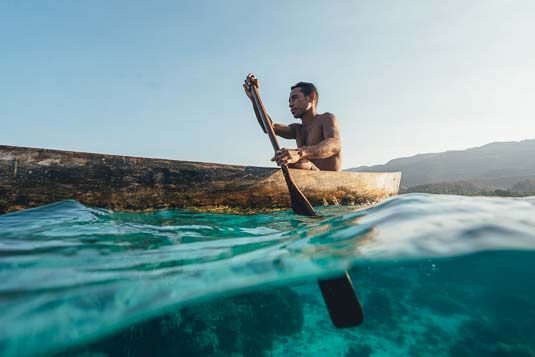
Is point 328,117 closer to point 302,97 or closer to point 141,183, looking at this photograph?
point 302,97

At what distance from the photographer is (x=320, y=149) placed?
4.36 meters

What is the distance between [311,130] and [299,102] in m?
0.74

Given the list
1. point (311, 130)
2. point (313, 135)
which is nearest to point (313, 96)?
point (311, 130)

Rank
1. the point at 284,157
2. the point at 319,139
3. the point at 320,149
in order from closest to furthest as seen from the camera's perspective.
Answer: the point at 284,157, the point at 320,149, the point at 319,139

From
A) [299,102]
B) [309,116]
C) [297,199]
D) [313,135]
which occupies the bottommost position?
[297,199]

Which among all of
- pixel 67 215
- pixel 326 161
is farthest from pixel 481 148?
pixel 67 215

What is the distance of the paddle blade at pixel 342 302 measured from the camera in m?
2.06

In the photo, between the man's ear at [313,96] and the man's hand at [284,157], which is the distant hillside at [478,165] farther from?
the man's hand at [284,157]

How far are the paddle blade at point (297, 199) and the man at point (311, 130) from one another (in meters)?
0.66

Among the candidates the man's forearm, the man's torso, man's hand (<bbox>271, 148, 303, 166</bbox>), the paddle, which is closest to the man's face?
the man's torso

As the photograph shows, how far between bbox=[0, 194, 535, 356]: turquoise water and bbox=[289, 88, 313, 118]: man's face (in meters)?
3.00

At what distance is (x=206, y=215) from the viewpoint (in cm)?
350

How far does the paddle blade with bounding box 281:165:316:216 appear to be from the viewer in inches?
138

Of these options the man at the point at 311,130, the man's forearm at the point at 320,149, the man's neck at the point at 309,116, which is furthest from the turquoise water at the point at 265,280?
the man's neck at the point at 309,116
